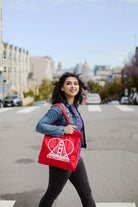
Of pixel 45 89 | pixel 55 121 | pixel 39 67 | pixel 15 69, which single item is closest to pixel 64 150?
pixel 55 121

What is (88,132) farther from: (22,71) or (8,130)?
(22,71)

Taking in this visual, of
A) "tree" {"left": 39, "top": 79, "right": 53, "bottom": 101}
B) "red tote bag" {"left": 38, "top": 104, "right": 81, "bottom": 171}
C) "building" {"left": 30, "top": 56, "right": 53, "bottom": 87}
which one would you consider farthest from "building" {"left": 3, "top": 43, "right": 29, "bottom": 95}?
"red tote bag" {"left": 38, "top": 104, "right": 81, "bottom": 171}

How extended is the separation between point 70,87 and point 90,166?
10.4 ft

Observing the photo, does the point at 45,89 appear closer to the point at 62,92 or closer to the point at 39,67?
the point at 39,67

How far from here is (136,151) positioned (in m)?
7.73

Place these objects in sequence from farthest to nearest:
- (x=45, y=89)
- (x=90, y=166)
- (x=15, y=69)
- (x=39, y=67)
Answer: (x=39, y=67)
(x=45, y=89)
(x=15, y=69)
(x=90, y=166)

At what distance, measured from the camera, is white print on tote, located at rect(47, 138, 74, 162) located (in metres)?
3.27

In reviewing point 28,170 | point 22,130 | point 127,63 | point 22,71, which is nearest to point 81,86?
point 28,170

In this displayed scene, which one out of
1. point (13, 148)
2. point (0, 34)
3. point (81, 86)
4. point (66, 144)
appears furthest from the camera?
point (0, 34)

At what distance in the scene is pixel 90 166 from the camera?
21.0 feet

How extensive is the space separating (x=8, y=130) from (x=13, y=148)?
2.77 metres

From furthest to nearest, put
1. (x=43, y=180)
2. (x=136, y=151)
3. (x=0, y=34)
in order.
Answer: (x=0, y=34)
(x=136, y=151)
(x=43, y=180)

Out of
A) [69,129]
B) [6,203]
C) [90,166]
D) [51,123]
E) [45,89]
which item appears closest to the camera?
[69,129]

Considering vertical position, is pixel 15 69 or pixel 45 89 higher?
pixel 15 69
